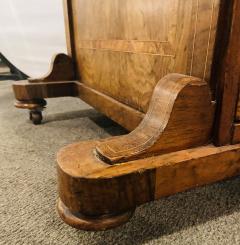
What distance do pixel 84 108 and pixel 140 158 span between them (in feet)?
3.07

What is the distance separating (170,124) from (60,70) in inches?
28.5

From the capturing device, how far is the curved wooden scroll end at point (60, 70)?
3.32 ft

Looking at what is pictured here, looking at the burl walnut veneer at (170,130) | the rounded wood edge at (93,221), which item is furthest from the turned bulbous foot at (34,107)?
the rounded wood edge at (93,221)

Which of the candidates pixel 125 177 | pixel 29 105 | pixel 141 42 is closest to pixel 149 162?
pixel 125 177

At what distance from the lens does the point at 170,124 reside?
15.1 inches

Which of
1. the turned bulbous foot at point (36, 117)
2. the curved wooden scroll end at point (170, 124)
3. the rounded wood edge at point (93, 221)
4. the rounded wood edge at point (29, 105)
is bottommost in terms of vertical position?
the turned bulbous foot at point (36, 117)

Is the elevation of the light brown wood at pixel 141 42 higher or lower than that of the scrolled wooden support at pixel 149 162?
higher

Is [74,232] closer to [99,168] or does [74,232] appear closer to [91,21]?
[99,168]

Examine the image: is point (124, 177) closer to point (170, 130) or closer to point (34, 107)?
point (170, 130)

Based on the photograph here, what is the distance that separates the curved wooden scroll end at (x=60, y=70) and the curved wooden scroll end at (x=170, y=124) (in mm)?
674

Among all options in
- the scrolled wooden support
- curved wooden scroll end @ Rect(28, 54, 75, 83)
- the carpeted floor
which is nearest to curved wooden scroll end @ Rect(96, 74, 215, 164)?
the scrolled wooden support

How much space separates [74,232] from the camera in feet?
1.46

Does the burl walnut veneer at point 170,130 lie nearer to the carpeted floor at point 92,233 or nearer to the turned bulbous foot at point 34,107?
the carpeted floor at point 92,233

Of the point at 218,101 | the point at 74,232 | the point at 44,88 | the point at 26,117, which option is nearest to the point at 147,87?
the point at 218,101
